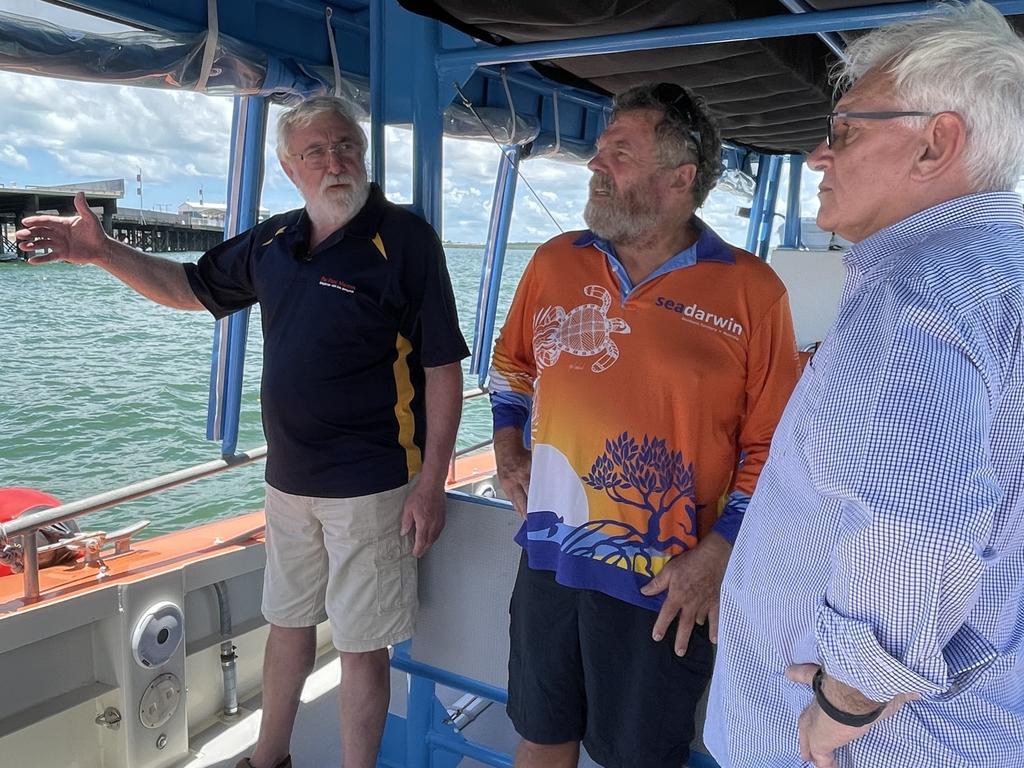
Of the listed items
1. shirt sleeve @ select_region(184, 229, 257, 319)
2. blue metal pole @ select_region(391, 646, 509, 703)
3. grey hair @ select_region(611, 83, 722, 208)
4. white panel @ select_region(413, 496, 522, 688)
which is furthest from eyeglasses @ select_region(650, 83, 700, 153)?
blue metal pole @ select_region(391, 646, 509, 703)

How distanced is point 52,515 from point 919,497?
1970mm

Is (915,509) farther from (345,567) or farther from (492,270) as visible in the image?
(492,270)

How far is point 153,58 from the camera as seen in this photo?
78.6 inches

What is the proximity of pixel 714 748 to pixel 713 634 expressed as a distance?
0.22 metres

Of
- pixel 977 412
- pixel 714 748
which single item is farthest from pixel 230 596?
pixel 977 412

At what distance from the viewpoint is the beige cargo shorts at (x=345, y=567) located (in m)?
1.83

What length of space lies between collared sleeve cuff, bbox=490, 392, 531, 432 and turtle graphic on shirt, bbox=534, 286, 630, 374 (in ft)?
0.58

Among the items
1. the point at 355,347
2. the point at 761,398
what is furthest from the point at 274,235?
the point at 761,398

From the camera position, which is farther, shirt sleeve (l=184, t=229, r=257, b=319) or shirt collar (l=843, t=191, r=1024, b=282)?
shirt sleeve (l=184, t=229, r=257, b=319)

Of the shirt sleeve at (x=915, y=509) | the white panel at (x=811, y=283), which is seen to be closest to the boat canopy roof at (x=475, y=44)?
the shirt sleeve at (x=915, y=509)

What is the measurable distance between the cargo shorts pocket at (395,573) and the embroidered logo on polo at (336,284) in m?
0.59

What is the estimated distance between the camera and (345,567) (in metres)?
1.85

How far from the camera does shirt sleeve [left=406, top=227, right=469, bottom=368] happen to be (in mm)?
1766

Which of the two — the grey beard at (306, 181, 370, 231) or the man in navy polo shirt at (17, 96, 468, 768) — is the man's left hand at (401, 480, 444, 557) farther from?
the grey beard at (306, 181, 370, 231)
